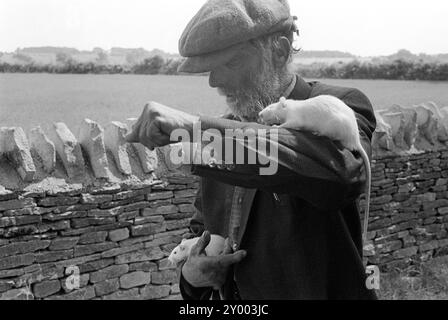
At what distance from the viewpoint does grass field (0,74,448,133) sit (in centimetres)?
833

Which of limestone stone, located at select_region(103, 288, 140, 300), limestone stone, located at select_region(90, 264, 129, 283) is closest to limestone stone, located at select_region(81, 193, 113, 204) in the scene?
limestone stone, located at select_region(90, 264, 129, 283)

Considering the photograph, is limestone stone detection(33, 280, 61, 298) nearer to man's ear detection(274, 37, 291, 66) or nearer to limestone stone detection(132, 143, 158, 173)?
limestone stone detection(132, 143, 158, 173)

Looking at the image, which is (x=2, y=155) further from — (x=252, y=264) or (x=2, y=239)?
(x=252, y=264)

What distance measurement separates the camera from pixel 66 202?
5.20m

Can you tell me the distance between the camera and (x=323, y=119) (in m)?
1.86

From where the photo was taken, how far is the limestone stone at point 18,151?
4922 mm

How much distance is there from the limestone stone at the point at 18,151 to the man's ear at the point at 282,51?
10.4 ft

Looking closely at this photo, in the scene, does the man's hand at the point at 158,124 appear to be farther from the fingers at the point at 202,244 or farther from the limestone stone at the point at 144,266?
the limestone stone at the point at 144,266

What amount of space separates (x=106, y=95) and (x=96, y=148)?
459cm

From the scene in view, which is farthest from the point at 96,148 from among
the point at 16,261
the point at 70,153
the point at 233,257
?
the point at 233,257

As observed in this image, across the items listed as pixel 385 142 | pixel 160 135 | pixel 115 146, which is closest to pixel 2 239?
pixel 115 146

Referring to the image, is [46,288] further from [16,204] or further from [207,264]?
[207,264]

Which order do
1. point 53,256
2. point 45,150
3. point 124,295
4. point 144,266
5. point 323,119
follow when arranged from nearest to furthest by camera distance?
1. point 323,119
2. point 45,150
3. point 53,256
4. point 124,295
5. point 144,266

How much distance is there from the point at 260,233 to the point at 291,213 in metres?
0.17
